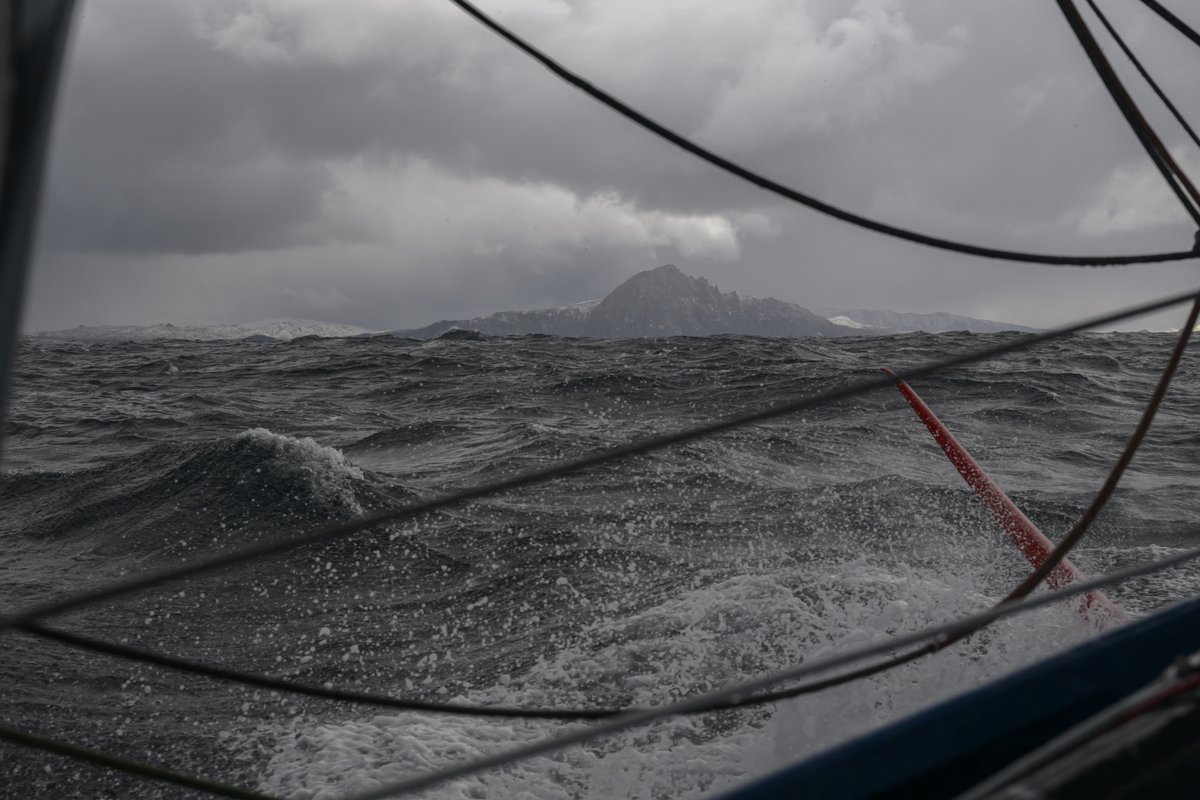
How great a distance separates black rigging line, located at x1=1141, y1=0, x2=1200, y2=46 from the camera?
305cm

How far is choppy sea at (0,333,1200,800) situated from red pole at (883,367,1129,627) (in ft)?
0.60

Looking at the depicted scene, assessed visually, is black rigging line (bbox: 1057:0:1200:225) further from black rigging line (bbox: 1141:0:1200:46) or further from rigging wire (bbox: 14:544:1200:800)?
rigging wire (bbox: 14:544:1200:800)

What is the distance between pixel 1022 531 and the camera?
4.95 meters

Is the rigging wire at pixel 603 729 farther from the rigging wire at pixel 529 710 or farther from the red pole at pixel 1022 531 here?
the red pole at pixel 1022 531

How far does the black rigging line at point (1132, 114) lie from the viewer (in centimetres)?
277

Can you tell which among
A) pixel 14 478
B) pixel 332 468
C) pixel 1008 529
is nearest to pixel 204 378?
pixel 14 478

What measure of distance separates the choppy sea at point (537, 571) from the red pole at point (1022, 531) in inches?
7.2

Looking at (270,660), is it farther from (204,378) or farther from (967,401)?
(204,378)

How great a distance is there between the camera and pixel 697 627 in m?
5.35

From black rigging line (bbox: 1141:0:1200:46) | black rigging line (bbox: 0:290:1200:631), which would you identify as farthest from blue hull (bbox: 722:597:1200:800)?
black rigging line (bbox: 1141:0:1200:46)

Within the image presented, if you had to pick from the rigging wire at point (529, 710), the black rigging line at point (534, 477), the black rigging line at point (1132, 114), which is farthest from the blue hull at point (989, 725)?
the black rigging line at point (1132, 114)

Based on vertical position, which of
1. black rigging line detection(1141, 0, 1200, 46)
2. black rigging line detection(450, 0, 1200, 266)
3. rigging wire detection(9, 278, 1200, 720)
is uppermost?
black rigging line detection(1141, 0, 1200, 46)

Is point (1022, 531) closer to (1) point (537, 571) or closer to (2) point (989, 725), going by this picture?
(1) point (537, 571)

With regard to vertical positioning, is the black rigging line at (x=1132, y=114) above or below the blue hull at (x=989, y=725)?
above
